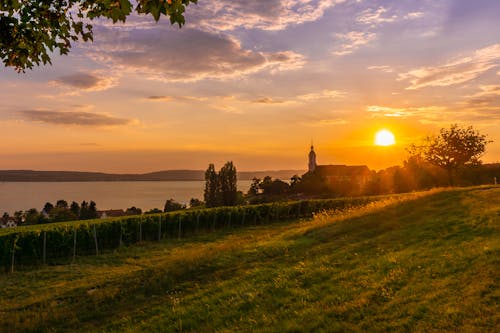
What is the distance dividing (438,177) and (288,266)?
6241 centimetres

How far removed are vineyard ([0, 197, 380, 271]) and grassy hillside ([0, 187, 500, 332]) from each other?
32.9 feet

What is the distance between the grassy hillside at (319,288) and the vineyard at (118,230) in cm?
1004

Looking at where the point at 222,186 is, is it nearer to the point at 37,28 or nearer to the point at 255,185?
the point at 255,185

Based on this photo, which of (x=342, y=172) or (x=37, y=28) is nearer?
(x=37, y=28)

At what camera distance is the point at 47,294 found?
65.2 ft

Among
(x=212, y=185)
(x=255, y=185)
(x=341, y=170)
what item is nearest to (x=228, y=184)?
(x=212, y=185)

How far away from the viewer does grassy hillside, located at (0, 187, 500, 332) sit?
10078mm

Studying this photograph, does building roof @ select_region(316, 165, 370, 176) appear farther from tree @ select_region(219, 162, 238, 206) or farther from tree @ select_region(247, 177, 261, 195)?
tree @ select_region(219, 162, 238, 206)

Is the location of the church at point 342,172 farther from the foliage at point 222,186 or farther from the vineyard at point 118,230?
the vineyard at point 118,230

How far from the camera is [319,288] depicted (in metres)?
12.9

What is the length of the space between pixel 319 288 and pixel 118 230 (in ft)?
101

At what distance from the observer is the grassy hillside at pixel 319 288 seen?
10.1 metres

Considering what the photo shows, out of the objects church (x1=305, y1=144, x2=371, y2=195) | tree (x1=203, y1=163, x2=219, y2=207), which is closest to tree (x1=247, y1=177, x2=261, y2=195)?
church (x1=305, y1=144, x2=371, y2=195)

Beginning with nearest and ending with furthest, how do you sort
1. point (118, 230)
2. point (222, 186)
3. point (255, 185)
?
point (118, 230), point (222, 186), point (255, 185)
